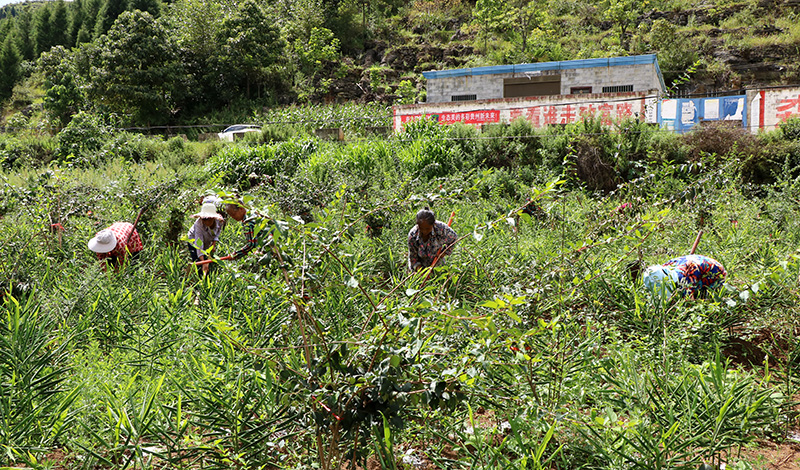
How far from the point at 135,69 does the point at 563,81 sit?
1891 centimetres

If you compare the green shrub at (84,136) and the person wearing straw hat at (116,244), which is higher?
the green shrub at (84,136)

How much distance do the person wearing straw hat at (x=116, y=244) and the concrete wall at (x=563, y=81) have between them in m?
15.3

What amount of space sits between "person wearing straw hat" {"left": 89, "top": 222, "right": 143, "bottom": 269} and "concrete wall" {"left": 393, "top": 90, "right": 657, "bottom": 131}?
9.29 m

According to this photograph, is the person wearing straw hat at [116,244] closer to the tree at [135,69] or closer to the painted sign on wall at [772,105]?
the painted sign on wall at [772,105]

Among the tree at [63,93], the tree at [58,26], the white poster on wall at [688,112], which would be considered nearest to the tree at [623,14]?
the white poster on wall at [688,112]

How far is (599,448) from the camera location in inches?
93.4

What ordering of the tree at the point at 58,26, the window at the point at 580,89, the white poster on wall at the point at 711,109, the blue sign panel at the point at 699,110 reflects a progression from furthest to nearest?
the tree at the point at 58,26, the window at the point at 580,89, the white poster on wall at the point at 711,109, the blue sign panel at the point at 699,110

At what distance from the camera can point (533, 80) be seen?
65.5 feet

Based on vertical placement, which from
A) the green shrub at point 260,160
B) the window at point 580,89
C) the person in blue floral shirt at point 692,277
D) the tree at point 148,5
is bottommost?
the person in blue floral shirt at point 692,277

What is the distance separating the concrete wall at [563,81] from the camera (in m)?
18.3

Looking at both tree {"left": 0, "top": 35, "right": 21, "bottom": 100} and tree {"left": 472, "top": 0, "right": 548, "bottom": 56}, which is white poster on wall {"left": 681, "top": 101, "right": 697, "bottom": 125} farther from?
tree {"left": 0, "top": 35, "right": 21, "bottom": 100}

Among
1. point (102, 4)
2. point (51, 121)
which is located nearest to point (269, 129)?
point (51, 121)

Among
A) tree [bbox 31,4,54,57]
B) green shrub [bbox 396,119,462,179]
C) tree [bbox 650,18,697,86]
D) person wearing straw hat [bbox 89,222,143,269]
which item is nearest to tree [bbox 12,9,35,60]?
tree [bbox 31,4,54,57]

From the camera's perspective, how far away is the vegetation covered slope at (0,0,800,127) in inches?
1065
